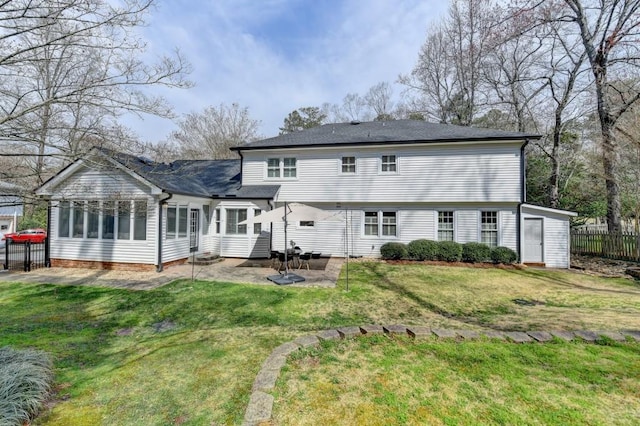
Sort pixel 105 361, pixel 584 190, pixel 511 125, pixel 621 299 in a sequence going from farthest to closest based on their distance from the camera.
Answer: pixel 511 125, pixel 584 190, pixel 621 299, pixel 105 361

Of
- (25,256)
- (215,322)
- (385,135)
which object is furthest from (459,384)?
(25,256)

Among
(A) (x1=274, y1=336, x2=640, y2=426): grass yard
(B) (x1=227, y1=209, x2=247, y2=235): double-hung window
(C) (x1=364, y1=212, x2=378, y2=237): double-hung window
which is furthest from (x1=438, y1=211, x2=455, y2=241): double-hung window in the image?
(B) (x1=227, y1=209, x2=247, y2=235): double-hung window

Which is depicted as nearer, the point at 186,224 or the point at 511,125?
the point at 186,224

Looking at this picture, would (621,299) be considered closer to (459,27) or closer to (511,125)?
(511,125)

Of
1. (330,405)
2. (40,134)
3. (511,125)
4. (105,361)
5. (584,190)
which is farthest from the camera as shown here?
(511,125)

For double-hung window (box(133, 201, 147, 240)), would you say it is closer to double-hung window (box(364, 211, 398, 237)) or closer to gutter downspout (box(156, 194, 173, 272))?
gutter downspout (box(156, 194, 173, 272))

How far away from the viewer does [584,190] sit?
19.5m

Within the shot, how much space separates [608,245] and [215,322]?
17.7 m

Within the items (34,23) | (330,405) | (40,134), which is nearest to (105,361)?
(330,405)

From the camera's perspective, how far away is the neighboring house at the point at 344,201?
36.6 ft

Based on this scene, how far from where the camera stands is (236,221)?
1390 centimetres

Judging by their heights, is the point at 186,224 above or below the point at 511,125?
below

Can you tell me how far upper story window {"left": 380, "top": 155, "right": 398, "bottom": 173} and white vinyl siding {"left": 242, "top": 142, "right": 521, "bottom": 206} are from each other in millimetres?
143

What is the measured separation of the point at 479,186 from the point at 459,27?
18.3 m
